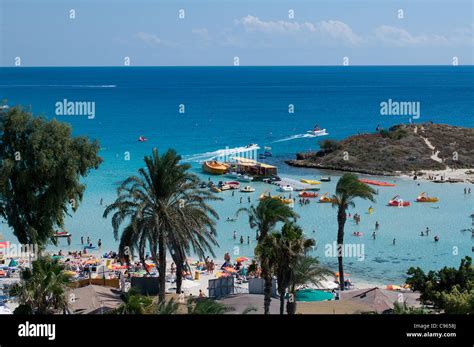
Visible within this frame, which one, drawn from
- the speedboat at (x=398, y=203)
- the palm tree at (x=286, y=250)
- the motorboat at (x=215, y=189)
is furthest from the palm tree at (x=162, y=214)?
the motorboat at (x=215, y=189)

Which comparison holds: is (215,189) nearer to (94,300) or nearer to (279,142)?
(94,300)

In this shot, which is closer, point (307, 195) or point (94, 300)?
point (94, 300)

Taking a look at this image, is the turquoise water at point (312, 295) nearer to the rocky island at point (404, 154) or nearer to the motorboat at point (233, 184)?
the motorboat at point (233, 184)

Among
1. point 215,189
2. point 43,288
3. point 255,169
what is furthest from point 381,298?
point 255,169

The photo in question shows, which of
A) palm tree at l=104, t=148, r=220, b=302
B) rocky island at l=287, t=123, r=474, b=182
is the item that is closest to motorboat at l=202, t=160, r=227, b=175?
rocky island at l=287, t=123, r=474, b=182

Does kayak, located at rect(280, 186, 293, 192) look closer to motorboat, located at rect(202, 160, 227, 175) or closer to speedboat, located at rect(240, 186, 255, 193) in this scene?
speedboat, located at rect(240, 186, 255, 193)

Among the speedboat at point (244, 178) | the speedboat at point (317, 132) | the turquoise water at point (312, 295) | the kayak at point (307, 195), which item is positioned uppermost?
the speedboat at point (317, 132)
